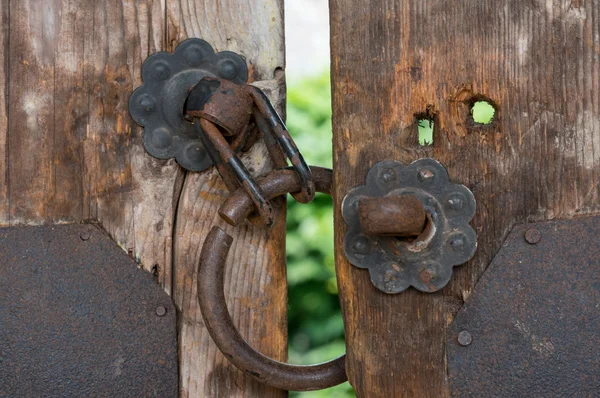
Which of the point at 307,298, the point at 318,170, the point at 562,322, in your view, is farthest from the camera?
the point at 307,298

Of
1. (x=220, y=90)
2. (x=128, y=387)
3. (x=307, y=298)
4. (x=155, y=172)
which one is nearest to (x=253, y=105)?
(x=220, y=90)

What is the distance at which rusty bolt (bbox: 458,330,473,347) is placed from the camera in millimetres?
1025

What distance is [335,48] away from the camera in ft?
3.50

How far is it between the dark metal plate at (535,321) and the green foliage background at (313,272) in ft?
4.34

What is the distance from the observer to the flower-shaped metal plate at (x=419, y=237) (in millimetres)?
1029

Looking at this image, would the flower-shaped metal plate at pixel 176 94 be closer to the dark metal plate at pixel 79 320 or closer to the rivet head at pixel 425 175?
the dark metal plate at pixel 79 320

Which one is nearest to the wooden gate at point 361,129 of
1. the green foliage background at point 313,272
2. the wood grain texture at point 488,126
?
the wood grain texture at point 488,126

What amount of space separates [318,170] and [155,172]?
243mm

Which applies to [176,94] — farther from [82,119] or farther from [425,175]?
[425,175]

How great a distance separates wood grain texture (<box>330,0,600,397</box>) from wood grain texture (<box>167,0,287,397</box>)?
7.1 inches

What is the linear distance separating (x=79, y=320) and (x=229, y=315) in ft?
0.75

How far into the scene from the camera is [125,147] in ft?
3.68

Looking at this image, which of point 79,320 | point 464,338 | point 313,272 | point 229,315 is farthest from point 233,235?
point 313,272

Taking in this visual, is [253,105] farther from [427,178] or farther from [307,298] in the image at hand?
[307,298]
